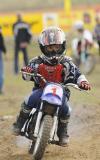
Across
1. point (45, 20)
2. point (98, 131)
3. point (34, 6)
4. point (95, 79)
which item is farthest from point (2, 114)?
point (34, 6)

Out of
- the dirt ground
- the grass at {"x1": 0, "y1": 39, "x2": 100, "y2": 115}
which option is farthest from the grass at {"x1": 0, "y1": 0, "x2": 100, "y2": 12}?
the dirt ground

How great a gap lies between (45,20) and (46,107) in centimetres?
2587

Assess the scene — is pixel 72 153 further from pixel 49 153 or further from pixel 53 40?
pixel 53 40

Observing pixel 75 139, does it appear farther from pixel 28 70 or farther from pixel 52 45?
pixel 52 45

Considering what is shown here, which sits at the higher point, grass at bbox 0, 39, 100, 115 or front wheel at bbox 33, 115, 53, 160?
front wheel at bbox 33, 115, 53, 160

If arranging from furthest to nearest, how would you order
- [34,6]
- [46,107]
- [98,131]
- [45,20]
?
[34,6], [45,20], [98,131], [46,107]

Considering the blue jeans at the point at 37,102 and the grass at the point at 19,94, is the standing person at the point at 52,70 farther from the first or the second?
the grass at the point at 19,94

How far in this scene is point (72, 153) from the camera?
8359mm

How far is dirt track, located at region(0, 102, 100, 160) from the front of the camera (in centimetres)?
812

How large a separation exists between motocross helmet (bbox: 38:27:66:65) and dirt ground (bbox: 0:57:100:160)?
130 centimetres

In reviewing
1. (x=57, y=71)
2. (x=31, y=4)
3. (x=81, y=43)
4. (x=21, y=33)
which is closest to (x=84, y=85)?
(x=57, y=71)

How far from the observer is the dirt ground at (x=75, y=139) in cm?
816

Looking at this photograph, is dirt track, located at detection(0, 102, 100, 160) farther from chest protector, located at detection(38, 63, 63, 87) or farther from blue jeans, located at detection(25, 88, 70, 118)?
chest protector, located at detection(38, 63, 63, 87)

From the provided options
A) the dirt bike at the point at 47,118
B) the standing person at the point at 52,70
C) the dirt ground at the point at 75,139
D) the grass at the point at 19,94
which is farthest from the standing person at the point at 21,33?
the dirt bike at the point at 47,118
